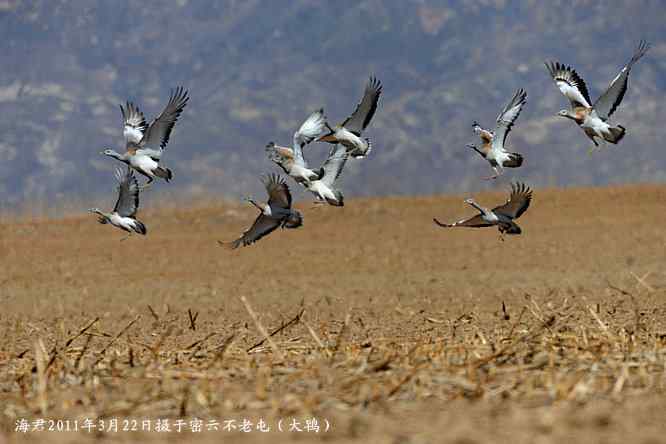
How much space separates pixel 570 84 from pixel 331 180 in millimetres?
2273

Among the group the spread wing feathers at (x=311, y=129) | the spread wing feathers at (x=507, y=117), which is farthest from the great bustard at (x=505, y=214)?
the spread wing feathers at (x=311, y=129)

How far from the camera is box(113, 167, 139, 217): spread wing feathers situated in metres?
11.5

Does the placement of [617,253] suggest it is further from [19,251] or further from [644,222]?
[19,251]

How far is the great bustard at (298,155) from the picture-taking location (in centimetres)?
995

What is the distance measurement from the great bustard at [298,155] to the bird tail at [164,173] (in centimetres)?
84

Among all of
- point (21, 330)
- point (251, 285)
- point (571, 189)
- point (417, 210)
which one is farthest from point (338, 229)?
point (21, 330)

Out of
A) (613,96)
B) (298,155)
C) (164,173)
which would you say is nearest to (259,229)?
(298,155)

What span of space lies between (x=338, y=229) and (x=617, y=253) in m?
A: 10.5

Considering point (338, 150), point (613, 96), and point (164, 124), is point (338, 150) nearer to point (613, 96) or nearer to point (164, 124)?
point (164, 124)

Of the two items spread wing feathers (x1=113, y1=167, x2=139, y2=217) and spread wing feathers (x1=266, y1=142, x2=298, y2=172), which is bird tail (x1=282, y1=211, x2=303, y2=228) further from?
spread wing feathers (x1=113, y1=167, x2=139, y2=217)

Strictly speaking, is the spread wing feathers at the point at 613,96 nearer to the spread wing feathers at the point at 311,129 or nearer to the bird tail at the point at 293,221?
the spread wing feathers at the point at 311,129

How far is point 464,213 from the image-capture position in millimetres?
39312

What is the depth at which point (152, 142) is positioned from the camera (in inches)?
432

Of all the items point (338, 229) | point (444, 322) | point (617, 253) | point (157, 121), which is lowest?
point (444, 322)
